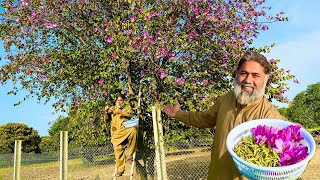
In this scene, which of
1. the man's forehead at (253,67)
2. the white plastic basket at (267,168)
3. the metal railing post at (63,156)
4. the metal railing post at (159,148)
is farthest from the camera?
the metal railing post at (63,156)

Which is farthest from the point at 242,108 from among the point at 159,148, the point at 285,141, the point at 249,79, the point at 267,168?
the point at 159,148

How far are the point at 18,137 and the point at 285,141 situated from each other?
2899 centimetres

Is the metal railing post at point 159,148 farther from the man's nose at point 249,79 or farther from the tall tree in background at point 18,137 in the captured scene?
the tall tree in background at point 18,137

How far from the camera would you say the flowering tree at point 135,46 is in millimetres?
8367

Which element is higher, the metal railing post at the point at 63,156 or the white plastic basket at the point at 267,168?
the white plastic basket at the point at 267,168

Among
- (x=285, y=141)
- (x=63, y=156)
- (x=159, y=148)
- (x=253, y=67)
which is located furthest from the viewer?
(x=63, y=156)

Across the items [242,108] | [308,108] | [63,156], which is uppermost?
[242,108]

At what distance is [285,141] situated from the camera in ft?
8.18

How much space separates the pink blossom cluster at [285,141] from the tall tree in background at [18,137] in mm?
28168

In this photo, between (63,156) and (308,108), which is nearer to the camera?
(63,156)

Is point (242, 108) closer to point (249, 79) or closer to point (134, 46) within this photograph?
point (249, 79)

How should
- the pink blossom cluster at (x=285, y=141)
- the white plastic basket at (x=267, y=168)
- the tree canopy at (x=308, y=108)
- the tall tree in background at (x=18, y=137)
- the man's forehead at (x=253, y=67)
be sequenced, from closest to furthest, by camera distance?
the white plastic basket at (x=267, y=168), the pink blossom cluster at (x=285, y=141), the man's forehead at (x=253, y=67), the tall tree in background at (x=18, y=137), the tree canopy at (x=308, y=108)

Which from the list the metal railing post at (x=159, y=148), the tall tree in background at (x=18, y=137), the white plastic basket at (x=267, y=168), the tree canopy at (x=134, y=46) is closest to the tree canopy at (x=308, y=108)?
the tall tree in background at (x=18, y=137)

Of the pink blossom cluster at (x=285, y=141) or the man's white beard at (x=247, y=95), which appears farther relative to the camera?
the man's white beard at (x=247, y=95)
